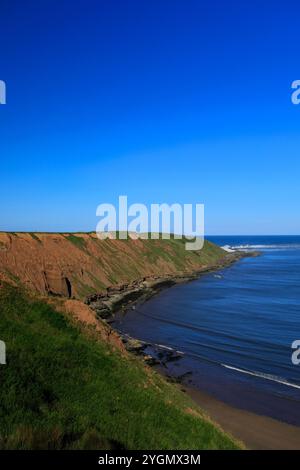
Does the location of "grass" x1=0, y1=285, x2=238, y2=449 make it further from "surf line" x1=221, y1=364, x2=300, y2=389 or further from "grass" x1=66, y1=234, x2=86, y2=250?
"grass" x1=66, y1=234, x2=86, y2=250

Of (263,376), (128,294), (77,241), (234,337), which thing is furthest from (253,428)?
(77,241)

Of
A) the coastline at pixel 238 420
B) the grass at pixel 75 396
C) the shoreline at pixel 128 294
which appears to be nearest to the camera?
the grass at pixel 75 396

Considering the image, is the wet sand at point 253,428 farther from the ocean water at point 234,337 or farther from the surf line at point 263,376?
the surf line at point 263,376

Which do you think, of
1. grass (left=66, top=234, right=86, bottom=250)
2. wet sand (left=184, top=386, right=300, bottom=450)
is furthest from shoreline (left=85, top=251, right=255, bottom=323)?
wet sand (left=184, top=386, right=300, bottom=450)

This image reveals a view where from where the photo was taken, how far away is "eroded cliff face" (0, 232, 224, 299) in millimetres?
51656

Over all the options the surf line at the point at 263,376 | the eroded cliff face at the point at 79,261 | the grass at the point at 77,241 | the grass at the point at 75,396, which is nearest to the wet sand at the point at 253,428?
the grass at the point at 75,396

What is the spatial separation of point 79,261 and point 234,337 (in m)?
34.6

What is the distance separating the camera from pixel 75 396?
534 inches

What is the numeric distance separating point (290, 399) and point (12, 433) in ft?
66.1

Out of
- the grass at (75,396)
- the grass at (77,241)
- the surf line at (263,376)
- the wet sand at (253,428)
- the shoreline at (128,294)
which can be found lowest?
the wet sand at (253,428)

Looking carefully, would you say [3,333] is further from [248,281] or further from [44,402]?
[248,281]

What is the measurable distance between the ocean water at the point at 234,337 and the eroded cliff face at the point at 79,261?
1005cm

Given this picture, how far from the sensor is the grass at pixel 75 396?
35.7 ft

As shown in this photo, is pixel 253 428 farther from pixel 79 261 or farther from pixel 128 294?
pixel 79 261
